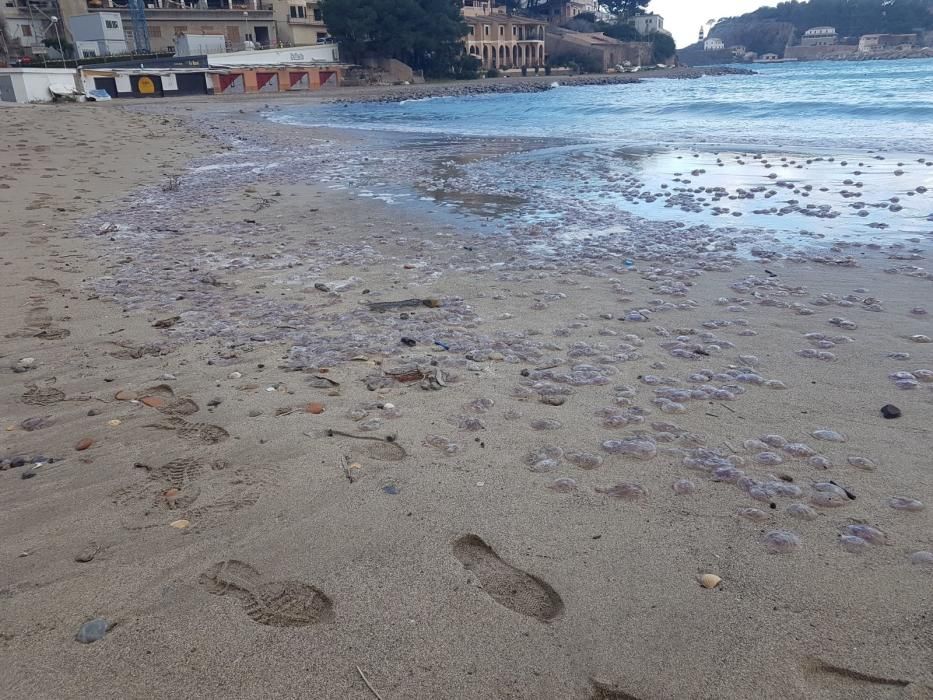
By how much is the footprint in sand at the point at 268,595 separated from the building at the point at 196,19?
72.8 meters

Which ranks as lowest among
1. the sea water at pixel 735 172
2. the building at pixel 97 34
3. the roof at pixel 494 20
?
the sea water at pixel 735 172

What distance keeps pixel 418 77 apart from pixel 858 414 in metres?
75.6

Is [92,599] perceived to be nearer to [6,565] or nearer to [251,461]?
[6,565]

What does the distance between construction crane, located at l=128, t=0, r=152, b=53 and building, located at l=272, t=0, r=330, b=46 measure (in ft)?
48.4

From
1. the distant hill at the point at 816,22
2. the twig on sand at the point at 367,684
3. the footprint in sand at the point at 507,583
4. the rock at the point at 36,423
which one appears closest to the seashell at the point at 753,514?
the footprint in sand at the point at 507,583

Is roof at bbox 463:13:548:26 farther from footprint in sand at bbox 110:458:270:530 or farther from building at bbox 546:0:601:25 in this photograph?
footprint in sand at bbox 110:458:270:530

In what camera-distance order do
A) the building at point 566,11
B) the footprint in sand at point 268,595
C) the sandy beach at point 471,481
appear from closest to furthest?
the sandy beach at point 471,481 < the footprint in sand at point 268,595 < the building at point 566,11

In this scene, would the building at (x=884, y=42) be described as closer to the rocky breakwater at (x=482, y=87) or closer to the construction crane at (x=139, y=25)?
the rocky breakwater at (x=482, y=87)

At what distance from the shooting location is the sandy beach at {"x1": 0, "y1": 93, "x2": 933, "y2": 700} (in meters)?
1.89

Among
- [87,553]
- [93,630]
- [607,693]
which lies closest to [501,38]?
[87,553]

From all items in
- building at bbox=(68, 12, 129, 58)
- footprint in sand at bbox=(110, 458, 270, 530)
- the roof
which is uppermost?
the roof

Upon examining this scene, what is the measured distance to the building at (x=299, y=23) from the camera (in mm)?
72312

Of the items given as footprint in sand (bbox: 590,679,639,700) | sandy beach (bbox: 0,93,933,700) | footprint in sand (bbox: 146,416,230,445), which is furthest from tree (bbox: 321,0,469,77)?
footprint in sand (bbox: 590,679,639,700)

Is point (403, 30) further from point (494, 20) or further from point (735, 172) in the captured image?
point (735, 172)
